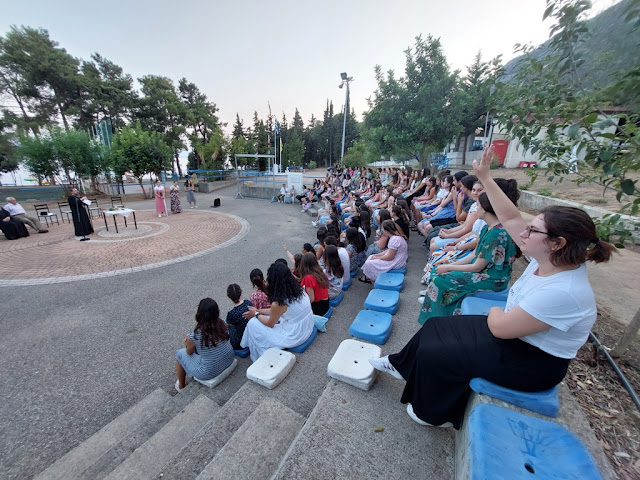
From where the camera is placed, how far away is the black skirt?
4.97 ft

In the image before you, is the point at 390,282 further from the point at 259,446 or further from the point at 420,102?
the point at 420,102

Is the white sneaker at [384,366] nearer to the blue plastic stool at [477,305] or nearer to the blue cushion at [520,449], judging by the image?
the blue cushion at [520,449]

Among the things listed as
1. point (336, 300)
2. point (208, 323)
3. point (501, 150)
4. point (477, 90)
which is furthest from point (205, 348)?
point (501, 150)

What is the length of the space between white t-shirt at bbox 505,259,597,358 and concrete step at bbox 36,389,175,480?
125 inches

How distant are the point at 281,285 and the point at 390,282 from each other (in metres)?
1.89

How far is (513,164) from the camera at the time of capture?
22250 millimetres

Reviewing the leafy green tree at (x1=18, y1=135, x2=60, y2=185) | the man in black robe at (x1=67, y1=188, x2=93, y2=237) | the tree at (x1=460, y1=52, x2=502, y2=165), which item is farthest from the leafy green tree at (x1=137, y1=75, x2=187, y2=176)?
the tree at (x1=460, y1=52, x2=502, y2=165)

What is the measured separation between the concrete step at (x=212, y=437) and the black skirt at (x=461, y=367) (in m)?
1.28

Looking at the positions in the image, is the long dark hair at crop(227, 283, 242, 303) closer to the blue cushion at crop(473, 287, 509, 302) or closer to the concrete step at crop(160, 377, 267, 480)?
the concrete step at crop(160, 377, 267, 480)

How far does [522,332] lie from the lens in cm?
143

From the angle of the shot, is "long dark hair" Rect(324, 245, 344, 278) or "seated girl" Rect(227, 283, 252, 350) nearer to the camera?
"seated girl" Rect(227, 283, 252, 350)

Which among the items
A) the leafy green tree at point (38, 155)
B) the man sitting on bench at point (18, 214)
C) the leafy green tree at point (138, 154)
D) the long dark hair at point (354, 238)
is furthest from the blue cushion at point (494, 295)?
the leafy green tree at point (38, 155)

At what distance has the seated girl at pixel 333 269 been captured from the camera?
391 cm

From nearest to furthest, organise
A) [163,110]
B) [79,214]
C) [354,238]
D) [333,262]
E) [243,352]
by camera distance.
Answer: [243,352] < [333,262] < [354,238] < [79,214] < [163,110]
